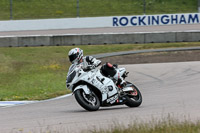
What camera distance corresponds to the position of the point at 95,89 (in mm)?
8773

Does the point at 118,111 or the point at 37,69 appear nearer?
the point at 118,111

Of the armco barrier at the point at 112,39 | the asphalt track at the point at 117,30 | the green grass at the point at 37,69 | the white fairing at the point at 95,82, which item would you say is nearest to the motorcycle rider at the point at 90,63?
the white fairing at the point at 95,82

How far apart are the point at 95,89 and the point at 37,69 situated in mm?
9498

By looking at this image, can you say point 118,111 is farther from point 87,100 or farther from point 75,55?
point 75,55

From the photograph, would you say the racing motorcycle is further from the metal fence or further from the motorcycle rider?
the metal fence

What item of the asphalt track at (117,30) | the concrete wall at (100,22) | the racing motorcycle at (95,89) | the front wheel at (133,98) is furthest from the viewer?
the concrete wall at (100,22)

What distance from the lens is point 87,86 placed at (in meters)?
8.60

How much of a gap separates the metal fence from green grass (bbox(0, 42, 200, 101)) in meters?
4.66

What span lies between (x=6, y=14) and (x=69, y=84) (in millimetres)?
20210

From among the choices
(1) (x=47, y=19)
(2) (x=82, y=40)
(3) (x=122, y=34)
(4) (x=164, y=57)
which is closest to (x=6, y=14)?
(1) (x=47, y=19)

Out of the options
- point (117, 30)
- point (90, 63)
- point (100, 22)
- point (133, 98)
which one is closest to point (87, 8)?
point (100, 22)

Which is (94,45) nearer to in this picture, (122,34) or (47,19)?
(122,34)

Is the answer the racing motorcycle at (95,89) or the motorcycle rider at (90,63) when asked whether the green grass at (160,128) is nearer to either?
the racing motorcycle at (95,89)

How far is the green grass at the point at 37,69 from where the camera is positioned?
13.3 m
